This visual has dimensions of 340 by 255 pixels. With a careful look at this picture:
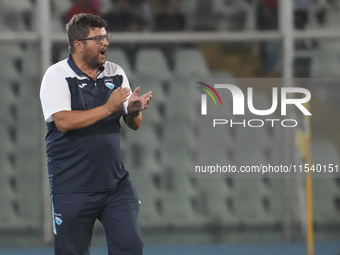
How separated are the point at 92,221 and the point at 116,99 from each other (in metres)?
0.90

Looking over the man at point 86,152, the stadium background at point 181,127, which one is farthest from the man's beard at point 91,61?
the stadium background at point 181,127

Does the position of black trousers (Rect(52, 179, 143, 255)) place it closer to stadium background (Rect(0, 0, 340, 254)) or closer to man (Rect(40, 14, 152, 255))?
man (Rect(40, 14, 152, 255))

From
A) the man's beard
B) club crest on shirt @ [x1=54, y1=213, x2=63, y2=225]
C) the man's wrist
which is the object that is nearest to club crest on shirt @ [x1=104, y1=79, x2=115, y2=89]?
the man's beard

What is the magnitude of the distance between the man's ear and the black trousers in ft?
3.12

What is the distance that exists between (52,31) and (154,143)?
1798mm

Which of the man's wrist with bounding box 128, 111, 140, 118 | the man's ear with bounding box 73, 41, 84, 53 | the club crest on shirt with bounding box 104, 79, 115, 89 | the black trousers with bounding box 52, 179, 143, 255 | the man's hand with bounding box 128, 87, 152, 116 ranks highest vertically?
the man's ear with bounding box 73, 41, 84, 53

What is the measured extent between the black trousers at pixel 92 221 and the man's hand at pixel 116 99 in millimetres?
631

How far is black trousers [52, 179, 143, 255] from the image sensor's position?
18.4 feet

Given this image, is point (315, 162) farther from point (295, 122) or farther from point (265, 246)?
point (265, 246)

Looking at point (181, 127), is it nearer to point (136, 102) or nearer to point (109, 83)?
point (109, 83)

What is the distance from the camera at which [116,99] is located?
5352 millimetres

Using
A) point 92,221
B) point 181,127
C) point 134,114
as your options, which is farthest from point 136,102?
point 181,127

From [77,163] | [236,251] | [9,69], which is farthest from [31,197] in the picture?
[77,163]

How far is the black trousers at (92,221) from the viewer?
18.4 ft
